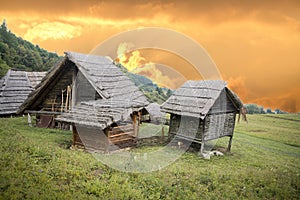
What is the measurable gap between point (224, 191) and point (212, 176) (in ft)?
4.04

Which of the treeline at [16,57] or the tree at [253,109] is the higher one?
the treeline at [16,57]

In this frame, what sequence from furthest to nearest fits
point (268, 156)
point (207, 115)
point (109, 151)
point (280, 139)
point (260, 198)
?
point (280, 139) < point (268, 156) < point (207, 115) < point (109, 151) < point (260, 198)

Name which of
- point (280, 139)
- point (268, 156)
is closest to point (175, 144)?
point (268, 156)

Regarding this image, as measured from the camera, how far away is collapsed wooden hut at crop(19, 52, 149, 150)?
1250 centimetres

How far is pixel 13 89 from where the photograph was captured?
2711cm

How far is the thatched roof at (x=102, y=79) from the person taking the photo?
47.3ft

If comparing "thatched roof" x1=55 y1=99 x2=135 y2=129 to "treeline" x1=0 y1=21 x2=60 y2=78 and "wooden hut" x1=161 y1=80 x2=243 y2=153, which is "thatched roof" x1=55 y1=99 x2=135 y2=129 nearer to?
"wooden hut" x1=161 y1=80 x2=243 y2=153

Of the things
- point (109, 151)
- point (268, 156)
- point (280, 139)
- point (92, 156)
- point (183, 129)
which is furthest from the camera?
point (280, 139)

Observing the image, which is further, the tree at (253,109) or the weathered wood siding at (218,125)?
the tree at (253,109)

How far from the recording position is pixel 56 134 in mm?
16672

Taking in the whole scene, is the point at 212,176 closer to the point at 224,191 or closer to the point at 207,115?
the point at 224,191

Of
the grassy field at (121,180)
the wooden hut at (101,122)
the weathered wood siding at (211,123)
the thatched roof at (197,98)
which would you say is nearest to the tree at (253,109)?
the weathered wood siding at (211,123)

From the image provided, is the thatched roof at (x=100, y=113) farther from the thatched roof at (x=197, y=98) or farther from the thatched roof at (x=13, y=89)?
the thatched roof at (x=13, y=89)

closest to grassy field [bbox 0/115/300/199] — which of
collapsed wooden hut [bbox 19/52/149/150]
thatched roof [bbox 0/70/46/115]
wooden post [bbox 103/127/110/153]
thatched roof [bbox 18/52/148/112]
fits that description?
wooden post [bbox 103/127/110/153]
